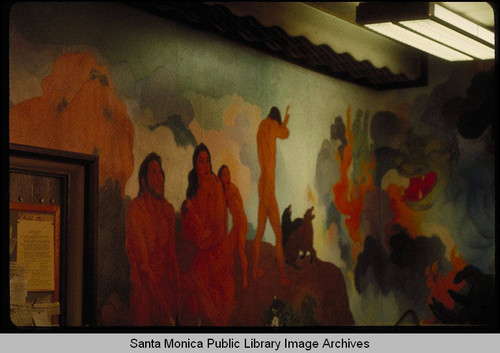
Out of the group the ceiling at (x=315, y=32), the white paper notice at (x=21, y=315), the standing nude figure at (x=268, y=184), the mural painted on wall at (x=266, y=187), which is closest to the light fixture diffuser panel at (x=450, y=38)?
the ceiling at (x=315, y=32)

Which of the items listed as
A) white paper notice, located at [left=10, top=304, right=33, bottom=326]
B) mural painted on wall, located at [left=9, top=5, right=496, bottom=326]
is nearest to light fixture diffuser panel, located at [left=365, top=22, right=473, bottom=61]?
mural painted on wall, located at [left=9, top=5, right=496, bottom=326]

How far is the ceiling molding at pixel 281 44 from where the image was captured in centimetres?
584

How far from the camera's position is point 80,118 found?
5.24 metres

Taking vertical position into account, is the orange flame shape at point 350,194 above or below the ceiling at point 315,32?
below

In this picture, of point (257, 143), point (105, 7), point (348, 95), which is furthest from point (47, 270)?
point (348, 95)

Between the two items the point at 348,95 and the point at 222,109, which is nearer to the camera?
the point at 222,109

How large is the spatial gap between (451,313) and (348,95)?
2435 mm

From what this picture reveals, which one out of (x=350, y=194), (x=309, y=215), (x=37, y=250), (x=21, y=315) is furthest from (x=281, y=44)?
(x=21, y=315)

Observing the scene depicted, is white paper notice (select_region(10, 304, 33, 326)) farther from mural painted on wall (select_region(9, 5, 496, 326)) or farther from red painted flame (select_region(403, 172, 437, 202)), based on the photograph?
red painted flame (select_region(403, 172, 437, 202))

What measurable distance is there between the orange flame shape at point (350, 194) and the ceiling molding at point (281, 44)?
494 millimetres

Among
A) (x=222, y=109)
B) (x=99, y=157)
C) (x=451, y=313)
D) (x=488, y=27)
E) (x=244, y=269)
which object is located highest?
(x=488, y=27)

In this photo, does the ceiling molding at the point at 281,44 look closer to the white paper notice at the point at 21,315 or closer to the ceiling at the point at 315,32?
the ceiling at the point at 315,32

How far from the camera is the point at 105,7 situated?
5.52 m

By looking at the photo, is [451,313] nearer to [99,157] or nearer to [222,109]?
[222,109]
